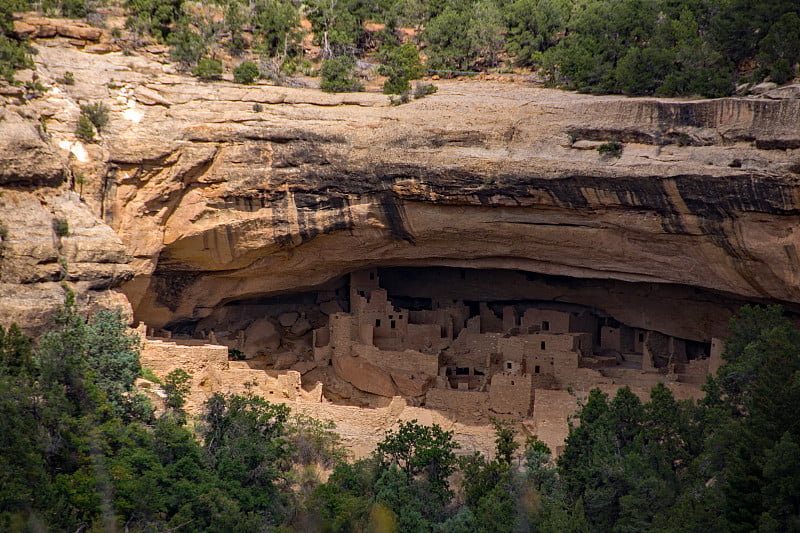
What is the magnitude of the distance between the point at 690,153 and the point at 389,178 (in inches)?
224

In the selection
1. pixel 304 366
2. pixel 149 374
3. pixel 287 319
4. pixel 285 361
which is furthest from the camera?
pixel 287 319

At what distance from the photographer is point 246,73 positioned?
22844 mm

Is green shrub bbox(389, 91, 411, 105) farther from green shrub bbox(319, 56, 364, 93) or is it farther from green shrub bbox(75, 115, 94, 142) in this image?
green shrub bbox(75, 115, 94, 142)

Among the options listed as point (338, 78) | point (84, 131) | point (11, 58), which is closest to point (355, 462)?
point (84, 131)

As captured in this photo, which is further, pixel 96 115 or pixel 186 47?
pixel 186 47

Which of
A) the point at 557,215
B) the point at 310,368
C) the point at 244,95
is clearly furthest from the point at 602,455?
the point at 244,95

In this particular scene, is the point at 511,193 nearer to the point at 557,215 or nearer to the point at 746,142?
the point at 557,215

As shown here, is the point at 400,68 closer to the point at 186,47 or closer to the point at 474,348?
the point at 186,47

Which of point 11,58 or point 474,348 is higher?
point 11,58

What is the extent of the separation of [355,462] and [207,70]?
→ 944cm

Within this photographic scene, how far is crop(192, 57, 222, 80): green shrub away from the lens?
2248 centimetres

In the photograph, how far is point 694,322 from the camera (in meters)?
22.6

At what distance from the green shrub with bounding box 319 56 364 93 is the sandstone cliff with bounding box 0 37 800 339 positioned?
3.14 ft

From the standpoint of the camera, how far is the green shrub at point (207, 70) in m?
22.5
